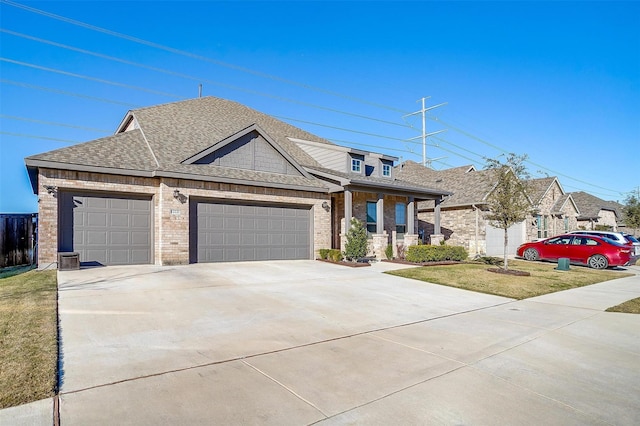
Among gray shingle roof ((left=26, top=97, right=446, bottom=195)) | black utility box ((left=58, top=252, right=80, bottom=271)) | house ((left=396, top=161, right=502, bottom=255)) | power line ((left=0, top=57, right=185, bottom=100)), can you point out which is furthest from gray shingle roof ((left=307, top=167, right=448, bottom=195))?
power line ((left=0, top=57, right=185, bottom=100))

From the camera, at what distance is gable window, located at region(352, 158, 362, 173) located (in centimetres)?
2038

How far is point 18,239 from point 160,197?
608 cm

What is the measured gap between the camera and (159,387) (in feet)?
12.4

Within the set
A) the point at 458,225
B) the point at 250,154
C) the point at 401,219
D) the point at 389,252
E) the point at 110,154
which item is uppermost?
the point at 250,154

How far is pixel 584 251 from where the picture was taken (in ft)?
58.3

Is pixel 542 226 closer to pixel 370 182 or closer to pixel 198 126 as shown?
pixel 370 182

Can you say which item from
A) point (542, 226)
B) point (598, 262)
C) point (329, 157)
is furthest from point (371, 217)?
point (542, 226)

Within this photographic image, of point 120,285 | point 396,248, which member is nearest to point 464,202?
point 396,248

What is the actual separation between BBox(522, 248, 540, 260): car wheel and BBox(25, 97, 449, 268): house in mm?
5376

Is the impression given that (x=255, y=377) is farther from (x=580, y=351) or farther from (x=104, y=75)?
(x=104, y=75)

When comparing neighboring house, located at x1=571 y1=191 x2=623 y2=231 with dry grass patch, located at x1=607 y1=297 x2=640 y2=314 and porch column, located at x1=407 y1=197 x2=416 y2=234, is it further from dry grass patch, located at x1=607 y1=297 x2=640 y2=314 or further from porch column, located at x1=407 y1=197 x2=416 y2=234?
dry grass patch, located at x1=607 y1=297 x2=640 y2=314

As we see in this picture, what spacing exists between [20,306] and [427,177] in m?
26.8

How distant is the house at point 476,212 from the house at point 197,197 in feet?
10.5

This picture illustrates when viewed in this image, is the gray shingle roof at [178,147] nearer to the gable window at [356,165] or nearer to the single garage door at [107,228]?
the single garage door at [107,228]
